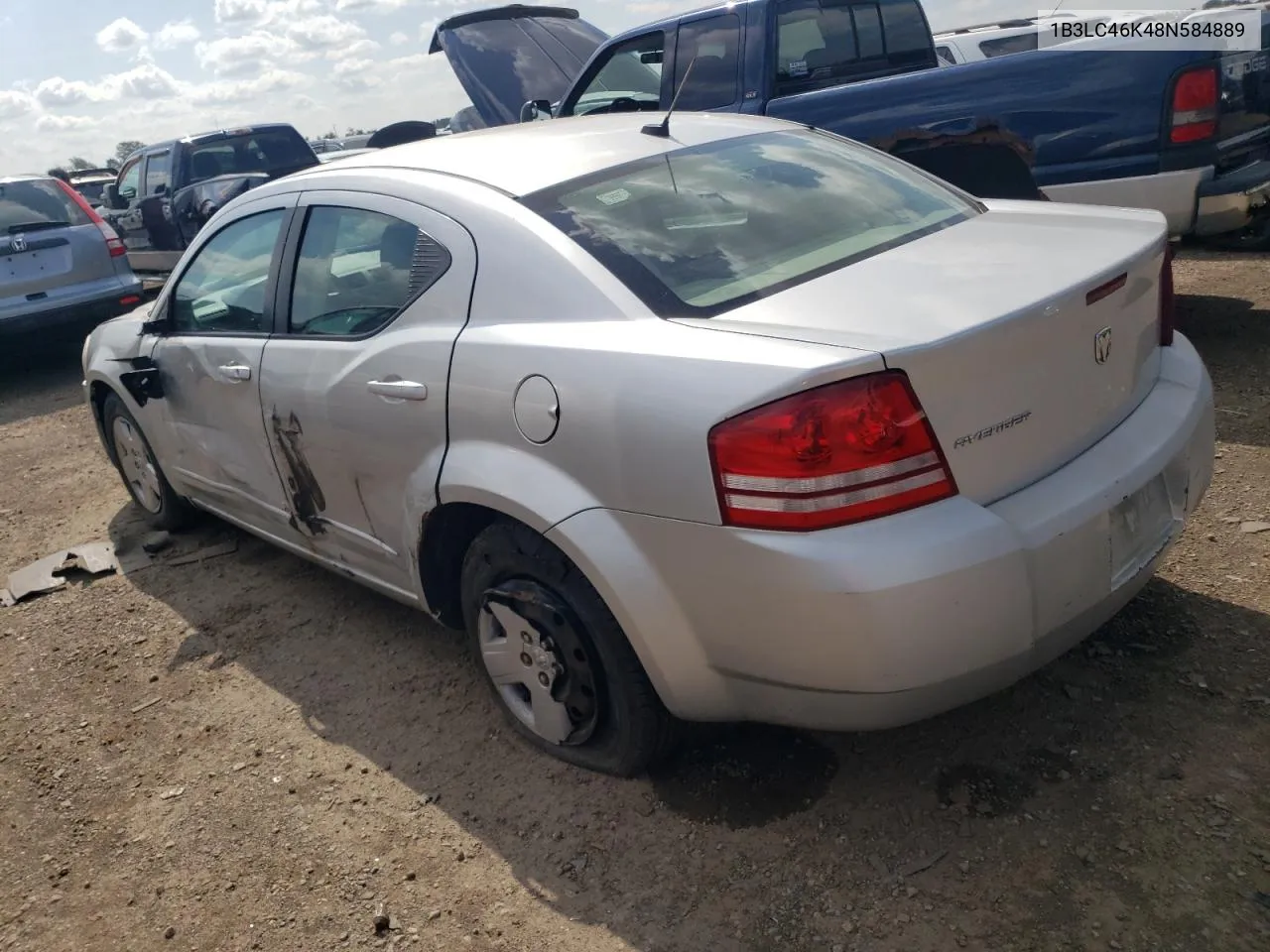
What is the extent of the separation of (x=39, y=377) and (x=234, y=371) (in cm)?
675

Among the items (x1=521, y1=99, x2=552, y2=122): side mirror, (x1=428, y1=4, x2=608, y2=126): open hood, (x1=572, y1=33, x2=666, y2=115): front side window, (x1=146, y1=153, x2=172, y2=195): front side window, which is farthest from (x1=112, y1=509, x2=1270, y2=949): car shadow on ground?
(x1=146, y1=153, x2=172, y2=195): front side window

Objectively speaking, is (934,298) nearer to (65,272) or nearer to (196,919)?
(196,919)

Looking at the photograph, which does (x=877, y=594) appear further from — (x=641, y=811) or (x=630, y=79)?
(x=630, y=79)

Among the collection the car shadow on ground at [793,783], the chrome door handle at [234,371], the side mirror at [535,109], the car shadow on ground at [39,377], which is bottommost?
the car shadow on ground at [793,783]

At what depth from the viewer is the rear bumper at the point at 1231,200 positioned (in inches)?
179

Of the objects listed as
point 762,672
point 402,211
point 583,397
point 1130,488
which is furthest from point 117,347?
point 1130,488

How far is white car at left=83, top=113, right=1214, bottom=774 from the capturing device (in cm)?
201

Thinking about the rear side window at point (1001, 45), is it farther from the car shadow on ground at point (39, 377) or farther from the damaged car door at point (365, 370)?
the car shadow on ground at point (39, 377)

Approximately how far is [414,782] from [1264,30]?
4.98 metres

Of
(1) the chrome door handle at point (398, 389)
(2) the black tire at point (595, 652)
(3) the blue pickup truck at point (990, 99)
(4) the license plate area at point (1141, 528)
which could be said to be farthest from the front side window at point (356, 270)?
(4) the license plate area at point (1141, 528)

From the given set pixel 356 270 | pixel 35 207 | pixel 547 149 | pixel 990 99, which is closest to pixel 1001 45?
pixel 990 99

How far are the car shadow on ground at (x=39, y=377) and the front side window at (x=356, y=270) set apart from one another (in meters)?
5.47

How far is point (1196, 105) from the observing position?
4512 mm

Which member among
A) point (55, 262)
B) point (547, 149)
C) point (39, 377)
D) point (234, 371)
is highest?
point (547, 149)
